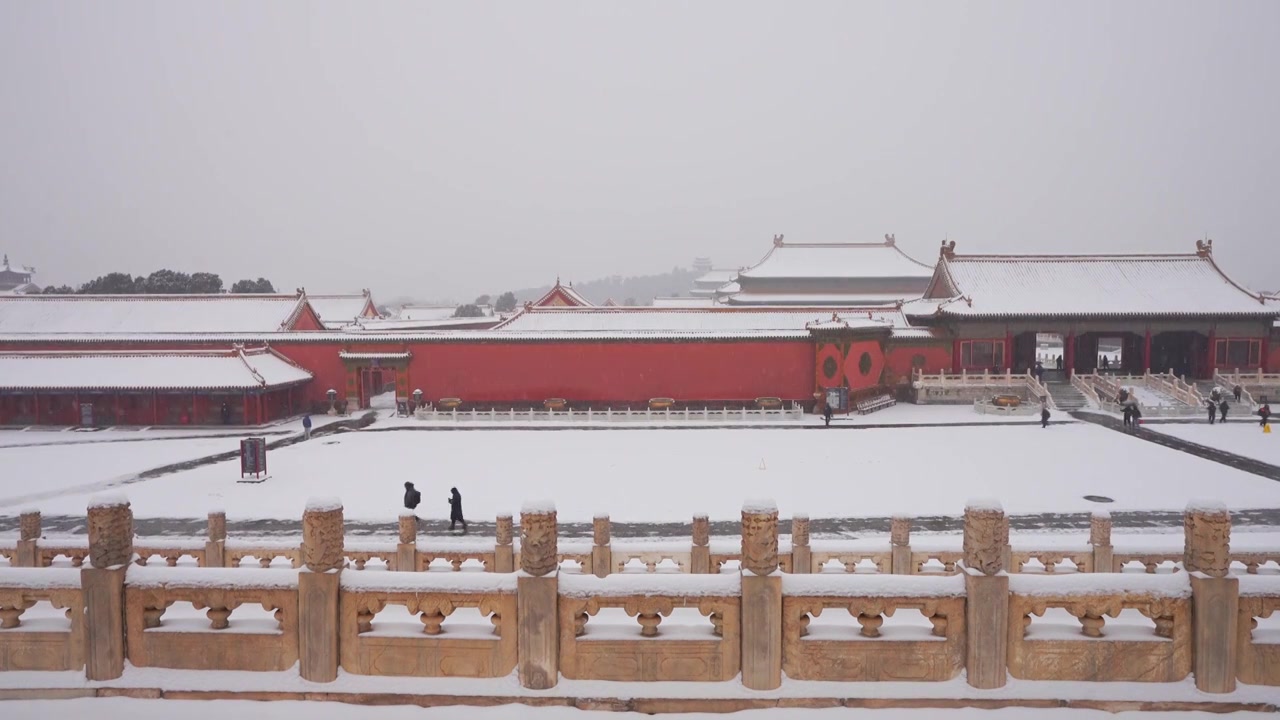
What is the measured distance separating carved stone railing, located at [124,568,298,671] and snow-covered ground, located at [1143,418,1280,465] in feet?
82.4

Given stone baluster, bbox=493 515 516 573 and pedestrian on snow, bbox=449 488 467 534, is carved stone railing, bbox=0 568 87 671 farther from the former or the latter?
pedestrian on snow, bbox=449 488 467 534

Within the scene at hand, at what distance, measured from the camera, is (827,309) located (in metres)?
36.8

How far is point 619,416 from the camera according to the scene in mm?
31156

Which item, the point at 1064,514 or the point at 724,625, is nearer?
the point at 724,625

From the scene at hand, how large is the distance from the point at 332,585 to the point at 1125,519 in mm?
15943

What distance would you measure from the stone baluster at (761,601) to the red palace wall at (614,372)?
2694 centimetres

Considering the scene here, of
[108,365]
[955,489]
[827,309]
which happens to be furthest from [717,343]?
[108,365]

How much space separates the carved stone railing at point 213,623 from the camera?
6141 millimetres

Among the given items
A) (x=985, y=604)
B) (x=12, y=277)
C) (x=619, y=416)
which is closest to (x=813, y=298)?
(x=619, y=416)

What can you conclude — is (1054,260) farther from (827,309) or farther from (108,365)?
(108,365)

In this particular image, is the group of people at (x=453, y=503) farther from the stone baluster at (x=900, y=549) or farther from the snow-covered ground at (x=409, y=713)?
the snow-covered ground at (x=409, y=713)

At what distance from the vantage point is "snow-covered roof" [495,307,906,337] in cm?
3488

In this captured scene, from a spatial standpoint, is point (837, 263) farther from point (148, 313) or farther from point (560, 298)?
point (148, 313)

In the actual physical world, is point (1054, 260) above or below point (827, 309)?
above
